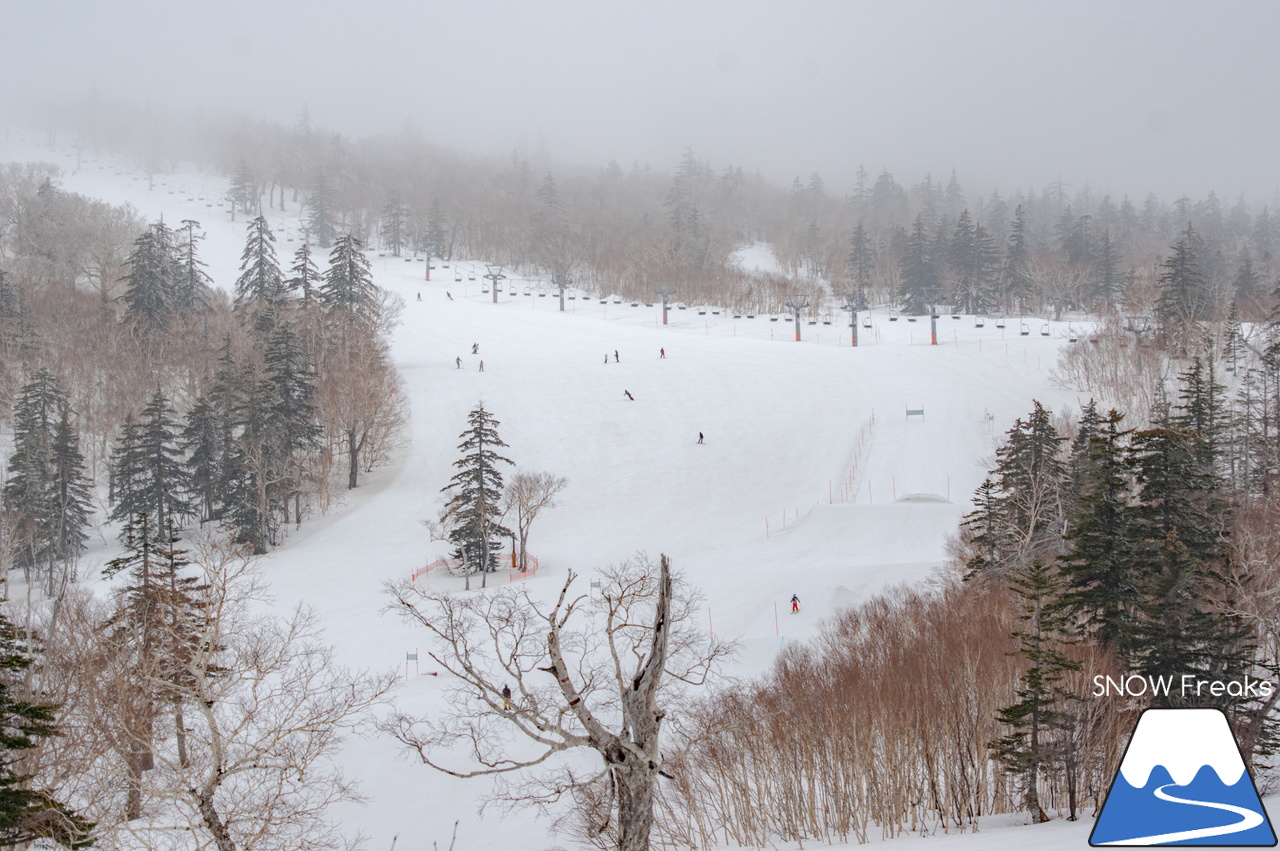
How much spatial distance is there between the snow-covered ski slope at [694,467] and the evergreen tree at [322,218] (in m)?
48.4

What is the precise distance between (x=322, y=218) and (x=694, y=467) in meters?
104

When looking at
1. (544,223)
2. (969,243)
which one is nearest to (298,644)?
(969,243)

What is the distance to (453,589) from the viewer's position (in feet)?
132

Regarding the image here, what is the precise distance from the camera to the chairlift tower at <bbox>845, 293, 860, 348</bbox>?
266 feet

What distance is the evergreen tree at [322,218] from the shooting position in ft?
438

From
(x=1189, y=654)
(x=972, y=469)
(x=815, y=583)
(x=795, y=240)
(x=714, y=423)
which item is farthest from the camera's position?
(x=795, y=240)

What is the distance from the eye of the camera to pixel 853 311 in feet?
270

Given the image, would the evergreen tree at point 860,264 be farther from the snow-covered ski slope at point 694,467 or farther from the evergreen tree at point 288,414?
the evergreen tree at point 288,414

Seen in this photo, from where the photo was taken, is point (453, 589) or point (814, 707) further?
point (453, 589)

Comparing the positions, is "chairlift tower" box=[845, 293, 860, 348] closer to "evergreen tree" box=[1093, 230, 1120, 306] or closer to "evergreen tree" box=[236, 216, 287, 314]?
"evergreen tree" box=[1093, 230, 1120, 306]

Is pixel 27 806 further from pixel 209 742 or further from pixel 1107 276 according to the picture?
pixel 1107 276

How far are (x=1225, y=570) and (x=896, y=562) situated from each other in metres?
18.6

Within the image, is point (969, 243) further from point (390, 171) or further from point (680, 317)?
point (390, 171)

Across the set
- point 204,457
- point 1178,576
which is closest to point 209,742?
point 1178,576
